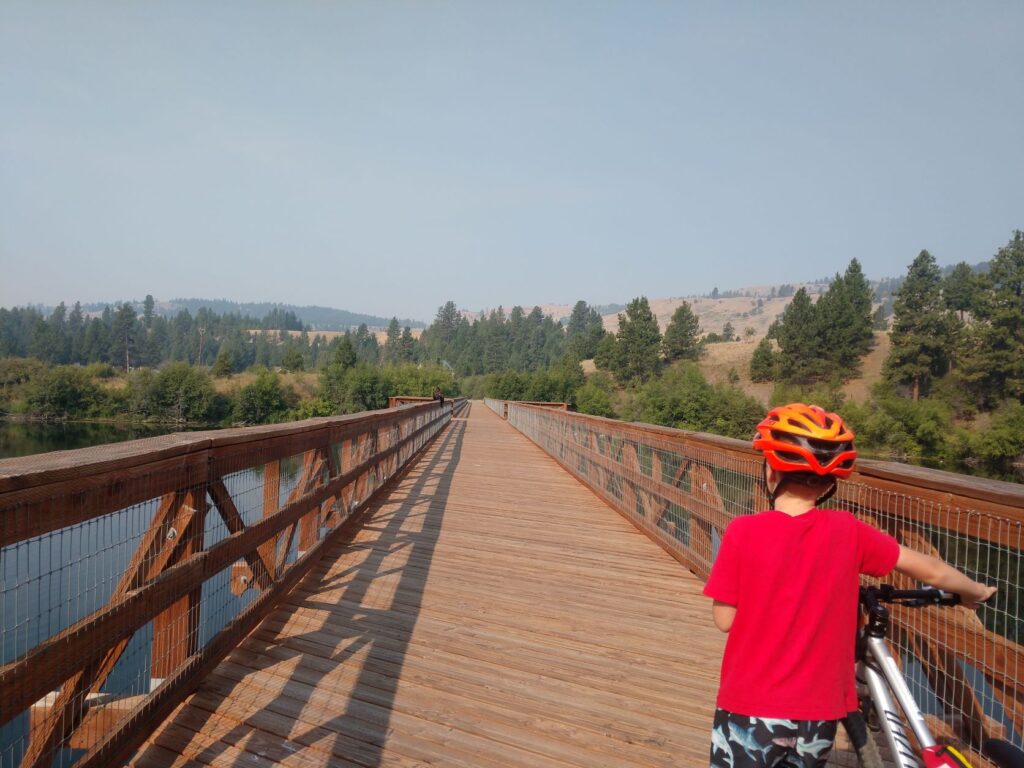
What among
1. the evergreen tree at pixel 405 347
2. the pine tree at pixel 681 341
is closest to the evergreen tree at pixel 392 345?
the evergreen tree at pixel 405 347

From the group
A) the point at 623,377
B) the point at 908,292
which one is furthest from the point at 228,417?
the point at 908,292

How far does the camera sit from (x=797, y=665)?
5.52ft

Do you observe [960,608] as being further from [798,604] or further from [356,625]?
[356,625]

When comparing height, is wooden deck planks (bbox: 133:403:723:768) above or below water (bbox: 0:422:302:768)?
below

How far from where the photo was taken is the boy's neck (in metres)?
1.79

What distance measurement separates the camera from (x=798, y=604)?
169 centimetres

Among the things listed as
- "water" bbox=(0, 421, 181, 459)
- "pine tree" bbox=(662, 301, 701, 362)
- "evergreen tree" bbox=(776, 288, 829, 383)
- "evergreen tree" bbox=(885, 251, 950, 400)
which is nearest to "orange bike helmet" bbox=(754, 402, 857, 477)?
"water" bbox=(0, 421, 181, 459)

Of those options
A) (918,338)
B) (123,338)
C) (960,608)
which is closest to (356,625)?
(960,608)

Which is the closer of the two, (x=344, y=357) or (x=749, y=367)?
(x=749, y=367)

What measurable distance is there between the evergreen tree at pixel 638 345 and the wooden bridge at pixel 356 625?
102109 millimetres

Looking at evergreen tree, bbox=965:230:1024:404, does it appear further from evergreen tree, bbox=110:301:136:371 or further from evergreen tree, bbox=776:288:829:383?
evergreen tree, bbox=110:301:136:371

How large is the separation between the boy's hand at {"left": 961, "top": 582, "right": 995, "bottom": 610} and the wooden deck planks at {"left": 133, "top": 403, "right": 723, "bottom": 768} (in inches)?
56.9

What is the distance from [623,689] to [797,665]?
187cm

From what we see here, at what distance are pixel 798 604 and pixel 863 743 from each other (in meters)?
0.44
